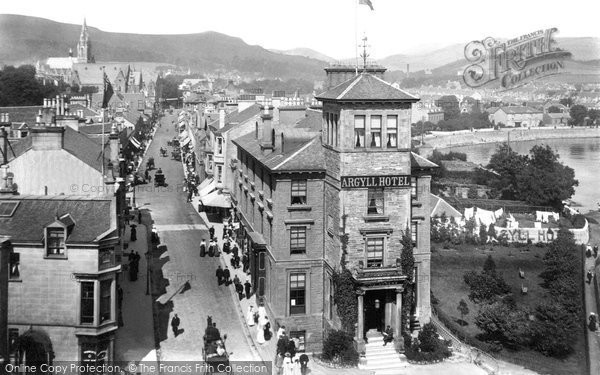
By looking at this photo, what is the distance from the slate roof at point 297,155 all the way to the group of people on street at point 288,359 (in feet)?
31.1

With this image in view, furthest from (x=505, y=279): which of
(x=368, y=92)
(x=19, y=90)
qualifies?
(x=19, y=90)

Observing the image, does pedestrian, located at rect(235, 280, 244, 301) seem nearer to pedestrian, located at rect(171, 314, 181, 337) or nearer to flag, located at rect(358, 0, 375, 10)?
pedestrian, located at rect(171, 314, 181, 337)

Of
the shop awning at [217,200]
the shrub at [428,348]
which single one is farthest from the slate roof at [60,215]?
the shop awning at [217,200]

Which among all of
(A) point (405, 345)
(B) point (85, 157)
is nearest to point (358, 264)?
(A) point (405, 345)

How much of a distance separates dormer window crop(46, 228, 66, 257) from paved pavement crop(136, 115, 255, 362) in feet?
27.3

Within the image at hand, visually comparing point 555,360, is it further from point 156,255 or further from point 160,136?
point 160,136

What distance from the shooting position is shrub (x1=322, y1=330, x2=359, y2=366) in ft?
117

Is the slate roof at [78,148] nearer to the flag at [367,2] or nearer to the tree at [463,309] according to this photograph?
the flag at [367,2]

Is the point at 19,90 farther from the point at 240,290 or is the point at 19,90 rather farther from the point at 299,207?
the point at 299,207

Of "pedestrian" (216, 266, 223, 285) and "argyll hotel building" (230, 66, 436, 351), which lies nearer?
"argyll hotel building" (230, 66, 436, 351)

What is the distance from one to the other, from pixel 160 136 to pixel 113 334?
13005 cm

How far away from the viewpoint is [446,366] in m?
36.4

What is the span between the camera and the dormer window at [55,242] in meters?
29.2

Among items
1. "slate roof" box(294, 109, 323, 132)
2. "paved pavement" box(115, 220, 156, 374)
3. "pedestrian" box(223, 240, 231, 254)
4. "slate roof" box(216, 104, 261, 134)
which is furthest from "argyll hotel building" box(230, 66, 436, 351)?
"slate roof" box(216, 104, 261, 134)
